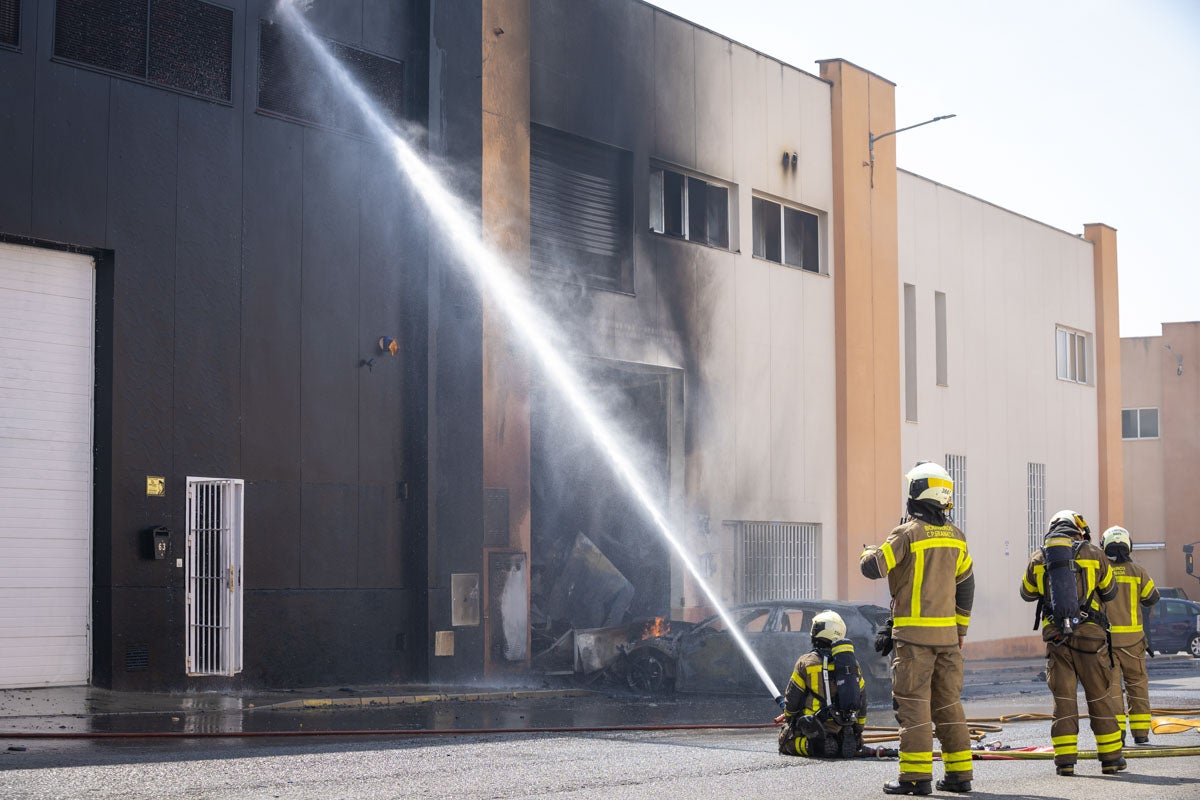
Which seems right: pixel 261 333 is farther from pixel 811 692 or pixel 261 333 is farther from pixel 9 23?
pixel 811 692

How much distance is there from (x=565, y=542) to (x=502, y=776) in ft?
43.9

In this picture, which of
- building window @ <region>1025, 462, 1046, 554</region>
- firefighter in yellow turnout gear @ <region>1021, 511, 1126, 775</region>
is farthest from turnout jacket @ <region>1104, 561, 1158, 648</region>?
building window @ <region>1025, 462, 1046, 554</region>

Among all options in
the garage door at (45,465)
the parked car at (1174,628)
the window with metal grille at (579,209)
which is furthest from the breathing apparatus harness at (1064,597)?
the parked car at (1174,628)

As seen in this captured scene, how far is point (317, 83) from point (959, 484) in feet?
61.1

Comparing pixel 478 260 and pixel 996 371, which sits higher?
pixel 478 260

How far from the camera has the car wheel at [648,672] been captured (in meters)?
18.8

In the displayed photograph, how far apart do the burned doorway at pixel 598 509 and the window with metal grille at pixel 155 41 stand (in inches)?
265

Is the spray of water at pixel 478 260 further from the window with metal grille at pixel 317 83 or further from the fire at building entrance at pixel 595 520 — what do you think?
the fire at building entrance at pixel 595 520

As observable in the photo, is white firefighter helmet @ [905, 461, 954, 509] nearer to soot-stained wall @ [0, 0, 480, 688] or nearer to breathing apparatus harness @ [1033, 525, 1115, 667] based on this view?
breathing apparatus harness @ [1033, 525, 1115, 667]

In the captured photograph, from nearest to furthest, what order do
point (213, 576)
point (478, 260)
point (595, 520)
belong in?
point (213, 576), point (478, 260), point (595, 520)

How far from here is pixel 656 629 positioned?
19.6 m

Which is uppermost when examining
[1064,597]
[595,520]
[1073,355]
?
[1073,355]

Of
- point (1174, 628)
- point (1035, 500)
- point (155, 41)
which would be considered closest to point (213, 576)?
point (155, 41)

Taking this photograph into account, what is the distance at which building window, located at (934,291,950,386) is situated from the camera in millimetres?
32031
